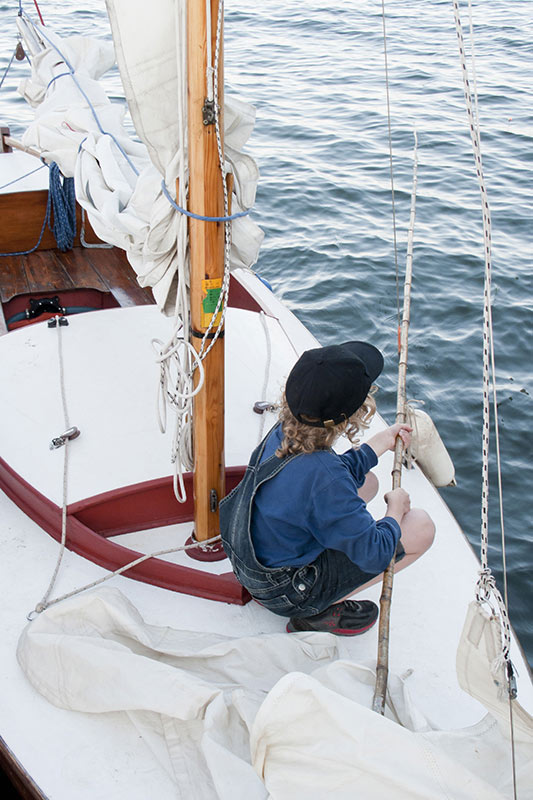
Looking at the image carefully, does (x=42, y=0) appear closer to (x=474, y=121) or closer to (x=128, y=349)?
(x=128, y=349)

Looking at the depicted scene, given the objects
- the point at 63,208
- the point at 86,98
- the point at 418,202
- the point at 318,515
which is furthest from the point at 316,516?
the point at 418,202

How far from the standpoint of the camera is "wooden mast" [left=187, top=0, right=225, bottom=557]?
6.87ft

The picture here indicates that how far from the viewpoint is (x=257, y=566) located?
238cm

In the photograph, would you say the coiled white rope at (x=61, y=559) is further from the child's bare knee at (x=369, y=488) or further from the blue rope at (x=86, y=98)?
the blue rope at (x=86, y=98)

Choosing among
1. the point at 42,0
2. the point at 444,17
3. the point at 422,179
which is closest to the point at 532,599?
the point at 422,179

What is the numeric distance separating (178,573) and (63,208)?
2914 mm

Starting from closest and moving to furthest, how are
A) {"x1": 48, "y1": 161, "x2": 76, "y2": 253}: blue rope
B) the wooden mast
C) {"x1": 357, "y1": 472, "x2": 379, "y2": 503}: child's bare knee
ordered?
the wooden mast < {"x1": 357, "y1": 472, "x2": 379, "y2": 503}: child's bare knee < {"x1": 48, "y1": 161, "x2": 76, "y2": 253}: blue rope

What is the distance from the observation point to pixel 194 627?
8.41ft

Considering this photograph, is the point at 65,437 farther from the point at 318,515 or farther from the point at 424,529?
the point at 424,529

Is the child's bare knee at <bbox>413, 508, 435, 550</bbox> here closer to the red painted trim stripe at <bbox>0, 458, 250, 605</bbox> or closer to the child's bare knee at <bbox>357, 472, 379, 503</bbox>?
the child's bare knee at <bbox>357, 472, 379, 503</bbox>

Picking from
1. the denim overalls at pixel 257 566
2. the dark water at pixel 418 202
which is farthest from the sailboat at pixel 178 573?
the dark water at pixel 418 202

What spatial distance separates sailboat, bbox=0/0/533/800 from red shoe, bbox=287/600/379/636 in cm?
5

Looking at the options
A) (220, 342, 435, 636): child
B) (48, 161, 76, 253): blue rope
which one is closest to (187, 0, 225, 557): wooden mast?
(220, 342, 435, 636): child

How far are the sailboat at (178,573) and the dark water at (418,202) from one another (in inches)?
65.6
